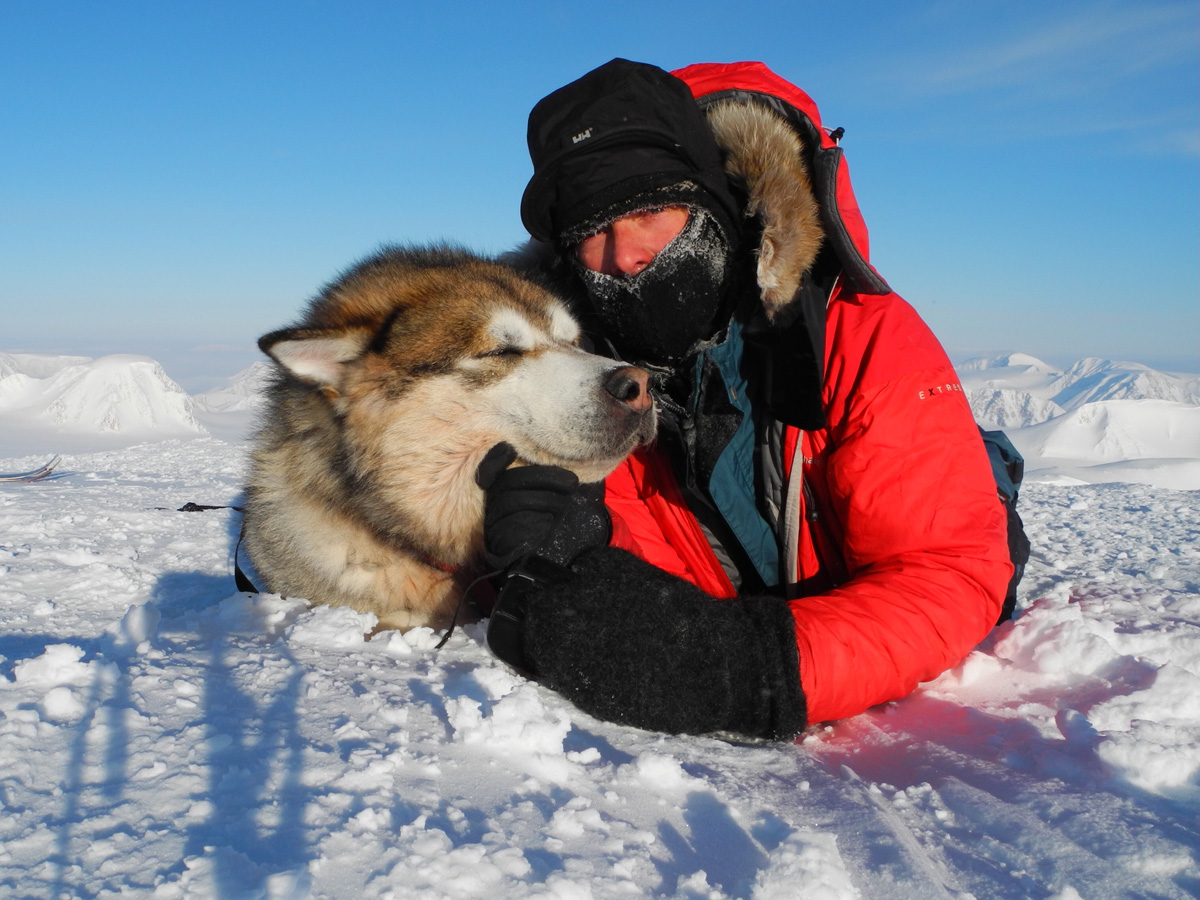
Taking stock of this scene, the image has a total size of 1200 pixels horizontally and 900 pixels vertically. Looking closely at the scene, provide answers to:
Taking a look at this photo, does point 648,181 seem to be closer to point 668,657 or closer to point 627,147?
point 627,147

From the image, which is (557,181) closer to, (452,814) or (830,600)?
(830,600)

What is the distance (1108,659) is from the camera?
80.8 inches

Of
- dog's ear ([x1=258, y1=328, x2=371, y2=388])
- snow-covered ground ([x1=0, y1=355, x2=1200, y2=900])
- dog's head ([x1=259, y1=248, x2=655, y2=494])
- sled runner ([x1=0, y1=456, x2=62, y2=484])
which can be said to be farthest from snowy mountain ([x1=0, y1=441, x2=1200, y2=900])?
sled runner ([x1=0, y1=456, x2=62, y2=484])

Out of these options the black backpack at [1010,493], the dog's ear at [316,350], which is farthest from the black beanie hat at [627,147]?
the black backpack at [1010,493]

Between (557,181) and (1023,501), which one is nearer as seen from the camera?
(557,181)

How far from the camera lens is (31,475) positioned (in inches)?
291

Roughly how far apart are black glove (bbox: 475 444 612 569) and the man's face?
74 centimetres

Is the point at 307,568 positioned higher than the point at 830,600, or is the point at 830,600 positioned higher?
the point at 830,600

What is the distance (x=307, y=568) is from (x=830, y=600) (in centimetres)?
172

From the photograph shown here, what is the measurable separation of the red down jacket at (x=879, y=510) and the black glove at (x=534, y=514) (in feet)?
0.81

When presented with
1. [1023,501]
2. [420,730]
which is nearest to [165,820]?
[420,730]

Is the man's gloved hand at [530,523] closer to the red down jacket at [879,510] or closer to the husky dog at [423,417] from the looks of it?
the husky dog at [423,417]

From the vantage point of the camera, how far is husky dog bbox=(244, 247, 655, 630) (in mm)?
2137

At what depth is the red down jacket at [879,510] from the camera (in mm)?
1772
